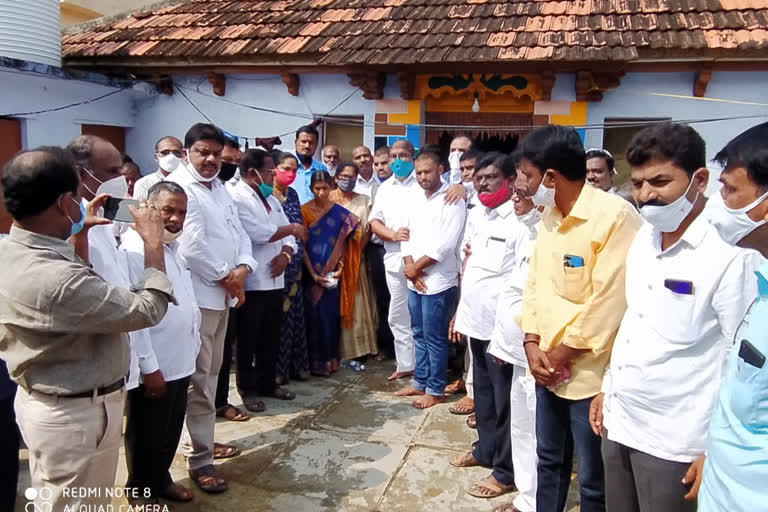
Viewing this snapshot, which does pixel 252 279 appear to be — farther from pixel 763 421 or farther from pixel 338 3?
pixel 338 3

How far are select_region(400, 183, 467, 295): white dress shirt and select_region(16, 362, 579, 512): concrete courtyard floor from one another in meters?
1.02

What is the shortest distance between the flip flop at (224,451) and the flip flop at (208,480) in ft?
1.09

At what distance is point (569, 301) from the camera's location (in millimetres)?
2369

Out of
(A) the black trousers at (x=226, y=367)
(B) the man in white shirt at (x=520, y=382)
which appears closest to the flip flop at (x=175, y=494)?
(A) the black trousers at (x=226, y=367)

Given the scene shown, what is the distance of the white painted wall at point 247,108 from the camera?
793 centimetres

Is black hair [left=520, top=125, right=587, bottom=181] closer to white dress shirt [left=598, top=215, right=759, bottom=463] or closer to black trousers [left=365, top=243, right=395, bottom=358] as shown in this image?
Result: white dress shirt [left=598, top=215, right=759, bottom=463]

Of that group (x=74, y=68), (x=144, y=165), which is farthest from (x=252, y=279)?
(x=74, y=68)

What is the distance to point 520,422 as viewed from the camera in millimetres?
2959

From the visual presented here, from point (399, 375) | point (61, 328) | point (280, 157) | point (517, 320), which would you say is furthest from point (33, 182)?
point (399, 375)

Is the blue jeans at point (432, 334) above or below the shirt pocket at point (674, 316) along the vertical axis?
below

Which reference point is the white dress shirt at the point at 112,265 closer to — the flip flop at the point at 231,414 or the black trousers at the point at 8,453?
the black trousers at the point at 8,453

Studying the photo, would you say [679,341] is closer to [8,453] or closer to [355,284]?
[8,453]

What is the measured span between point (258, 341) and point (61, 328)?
8.90 feet

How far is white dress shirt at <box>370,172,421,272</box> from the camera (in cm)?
505
